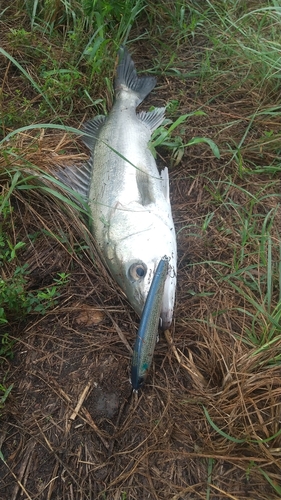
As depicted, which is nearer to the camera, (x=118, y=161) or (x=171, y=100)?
(x=118, y=161)

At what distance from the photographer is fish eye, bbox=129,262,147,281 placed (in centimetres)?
252

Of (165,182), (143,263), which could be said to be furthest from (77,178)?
(143,263)

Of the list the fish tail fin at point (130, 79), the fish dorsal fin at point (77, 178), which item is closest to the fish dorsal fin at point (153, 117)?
the fish tail fin at point (130, 79)

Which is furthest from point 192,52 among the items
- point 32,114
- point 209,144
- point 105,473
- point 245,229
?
point 105,473

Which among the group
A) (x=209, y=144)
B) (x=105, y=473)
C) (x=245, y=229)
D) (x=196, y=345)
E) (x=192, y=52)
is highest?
(x=192, y=52)

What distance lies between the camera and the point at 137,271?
2537 millimetres

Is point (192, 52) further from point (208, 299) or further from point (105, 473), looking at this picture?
point (105, 473)

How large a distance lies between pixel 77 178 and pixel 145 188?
52 cm

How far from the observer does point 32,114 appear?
11.4 feet

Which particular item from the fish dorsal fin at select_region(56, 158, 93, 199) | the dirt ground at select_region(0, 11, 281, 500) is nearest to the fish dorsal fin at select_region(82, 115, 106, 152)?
the fish dorsal fin at select_region(56, 158, 93, 199)

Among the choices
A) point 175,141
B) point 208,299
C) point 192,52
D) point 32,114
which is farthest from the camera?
point 192,52

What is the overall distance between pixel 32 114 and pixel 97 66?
0.63 meters

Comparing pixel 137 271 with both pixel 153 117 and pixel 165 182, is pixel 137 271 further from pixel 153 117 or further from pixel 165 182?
pixel 153 117

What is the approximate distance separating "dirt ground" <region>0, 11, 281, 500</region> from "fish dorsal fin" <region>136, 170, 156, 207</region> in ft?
0.96
